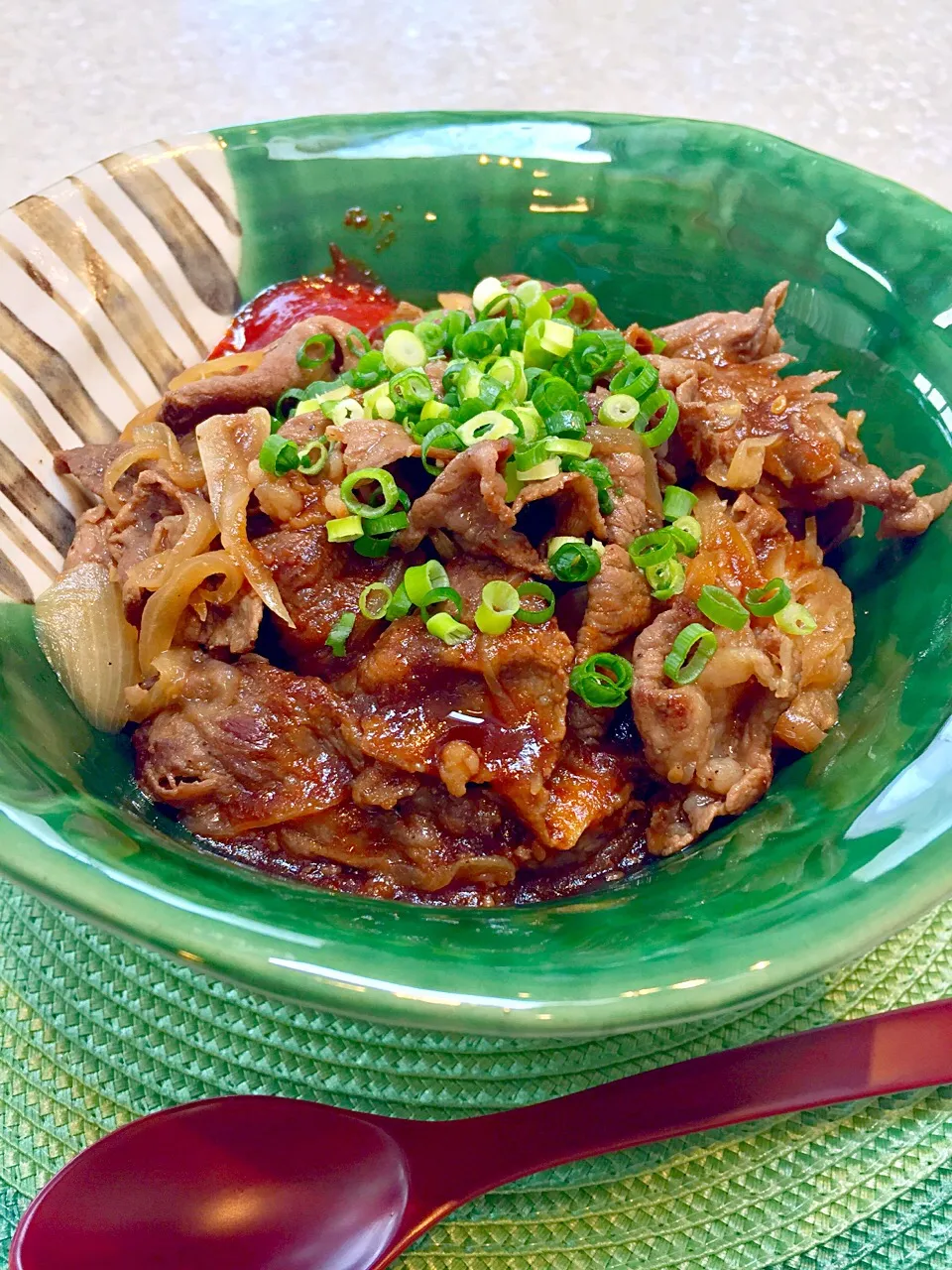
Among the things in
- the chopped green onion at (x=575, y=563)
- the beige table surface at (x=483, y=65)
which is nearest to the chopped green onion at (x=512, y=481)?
the chopped green onion at (x=575, y=563)

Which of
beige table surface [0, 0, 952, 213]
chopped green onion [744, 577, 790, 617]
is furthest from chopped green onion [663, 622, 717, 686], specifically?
beige table surface [0, 0, 952, 213]

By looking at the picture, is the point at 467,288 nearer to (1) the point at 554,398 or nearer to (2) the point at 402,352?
(2) the point at 402,352

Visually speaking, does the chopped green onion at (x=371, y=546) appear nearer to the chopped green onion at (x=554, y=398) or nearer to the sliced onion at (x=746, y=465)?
the chopped green onion at (x=554, y=398)

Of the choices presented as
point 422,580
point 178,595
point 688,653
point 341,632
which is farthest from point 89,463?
point 688,653

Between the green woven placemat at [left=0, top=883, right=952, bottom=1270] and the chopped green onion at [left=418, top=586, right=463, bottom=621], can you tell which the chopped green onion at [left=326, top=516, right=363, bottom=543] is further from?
the green woven placemat at [left=0, top=883, right=952, bottom=1270]

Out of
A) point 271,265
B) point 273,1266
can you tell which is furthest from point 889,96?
point 273,1266

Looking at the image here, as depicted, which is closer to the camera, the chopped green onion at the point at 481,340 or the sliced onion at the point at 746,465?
the sliced onion at the point at 746,465

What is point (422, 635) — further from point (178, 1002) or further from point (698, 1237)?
point (698, 1237)
